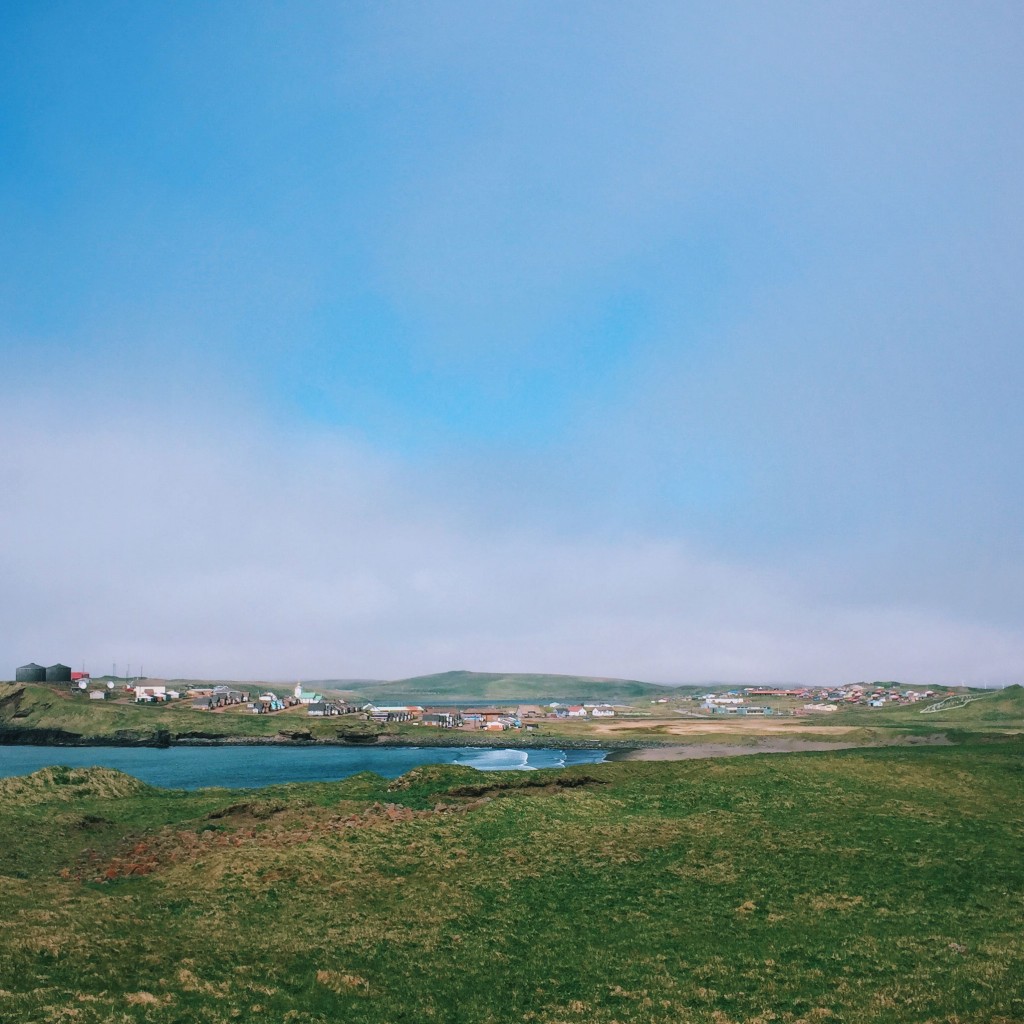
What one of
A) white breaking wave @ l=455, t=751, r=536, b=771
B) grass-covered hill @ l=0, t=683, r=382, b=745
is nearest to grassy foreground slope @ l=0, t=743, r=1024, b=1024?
white breaking wave @ l=455, t=751, r=536, b=771

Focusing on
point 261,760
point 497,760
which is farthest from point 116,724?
point 497,760

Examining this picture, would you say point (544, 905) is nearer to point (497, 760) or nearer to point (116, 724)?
point (497, 760)

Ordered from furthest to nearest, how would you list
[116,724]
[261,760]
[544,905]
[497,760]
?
[116,724]
[497,760]
[261,760]
[544,905]

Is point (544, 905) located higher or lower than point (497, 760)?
higher

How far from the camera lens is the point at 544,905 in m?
27.6

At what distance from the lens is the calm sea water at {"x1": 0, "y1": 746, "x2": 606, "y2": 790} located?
10212 cm

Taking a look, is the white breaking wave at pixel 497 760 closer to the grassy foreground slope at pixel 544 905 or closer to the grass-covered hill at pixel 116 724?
the grass-covered hill at pixel 116 724

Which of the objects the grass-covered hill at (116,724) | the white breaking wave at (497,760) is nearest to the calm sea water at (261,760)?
the white breaking wave at (497,760)

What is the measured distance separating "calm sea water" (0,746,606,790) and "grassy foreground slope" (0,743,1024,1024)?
50730mm

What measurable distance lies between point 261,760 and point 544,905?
4582 inches

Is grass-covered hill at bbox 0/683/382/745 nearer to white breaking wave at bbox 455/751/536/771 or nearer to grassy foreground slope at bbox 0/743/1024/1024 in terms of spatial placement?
white breaking wave at bbox 455/751/536/771

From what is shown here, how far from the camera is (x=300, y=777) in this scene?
99.9 meters

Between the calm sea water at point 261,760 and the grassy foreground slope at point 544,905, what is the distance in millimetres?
50730

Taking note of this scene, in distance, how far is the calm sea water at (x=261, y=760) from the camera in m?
102
